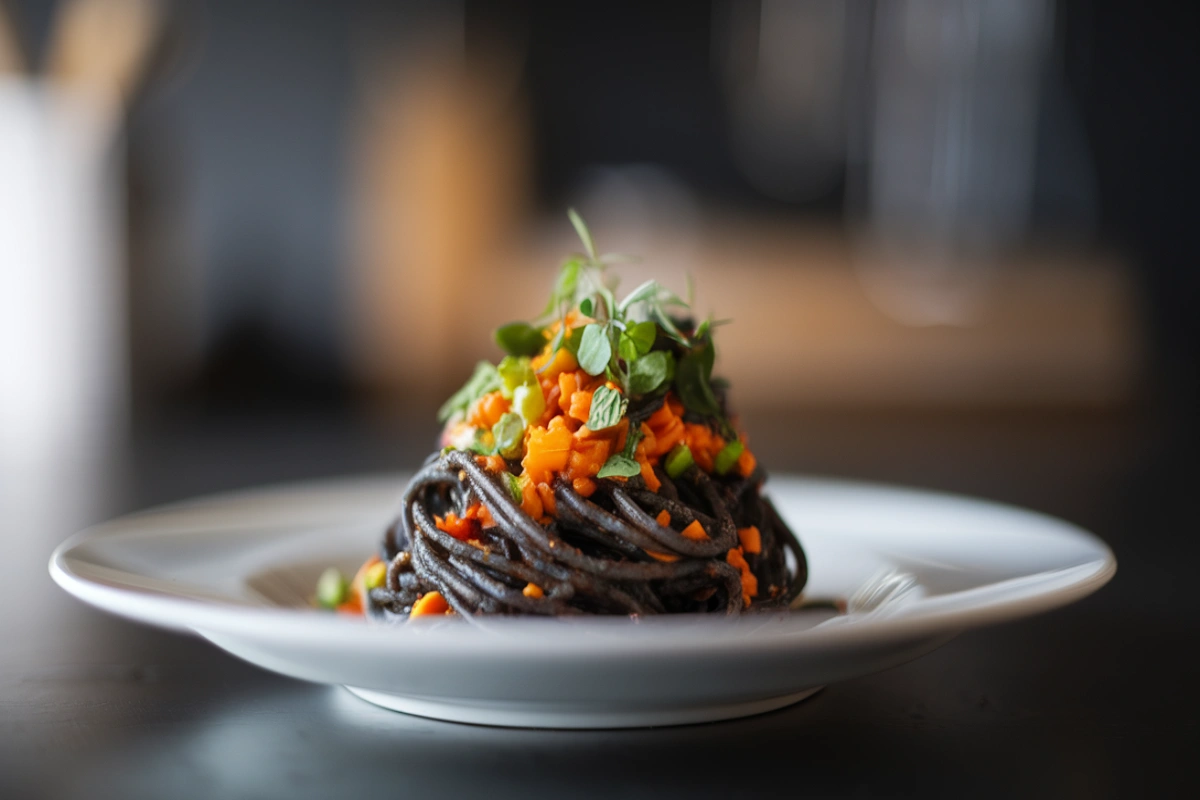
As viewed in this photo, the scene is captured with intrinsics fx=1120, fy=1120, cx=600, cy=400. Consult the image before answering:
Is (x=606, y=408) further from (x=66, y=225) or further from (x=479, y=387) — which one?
(x=66, y=225)

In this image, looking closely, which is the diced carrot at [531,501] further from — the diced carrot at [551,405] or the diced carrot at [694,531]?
the diced carrot at [694,531]

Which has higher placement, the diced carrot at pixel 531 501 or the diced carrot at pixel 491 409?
the diced carrot at pixel 491 409

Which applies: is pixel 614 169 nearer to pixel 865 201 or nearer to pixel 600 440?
pixel 865 201

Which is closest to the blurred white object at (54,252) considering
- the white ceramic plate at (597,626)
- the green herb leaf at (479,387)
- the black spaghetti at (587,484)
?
the white ceramic plate at (597,626)

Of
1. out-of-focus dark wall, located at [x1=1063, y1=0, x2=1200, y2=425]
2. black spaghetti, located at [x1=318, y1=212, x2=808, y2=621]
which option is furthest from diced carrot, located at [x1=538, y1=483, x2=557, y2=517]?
out-of-focus dark wall, located at [x1=1063, y1=0, x2=1200, y2=425]

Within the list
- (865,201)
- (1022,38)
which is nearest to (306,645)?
(865,201)

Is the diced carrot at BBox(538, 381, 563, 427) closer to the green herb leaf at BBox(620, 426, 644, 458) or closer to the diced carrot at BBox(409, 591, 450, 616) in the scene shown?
the green herb leaf at BBox(620, 426, 644, 458)
